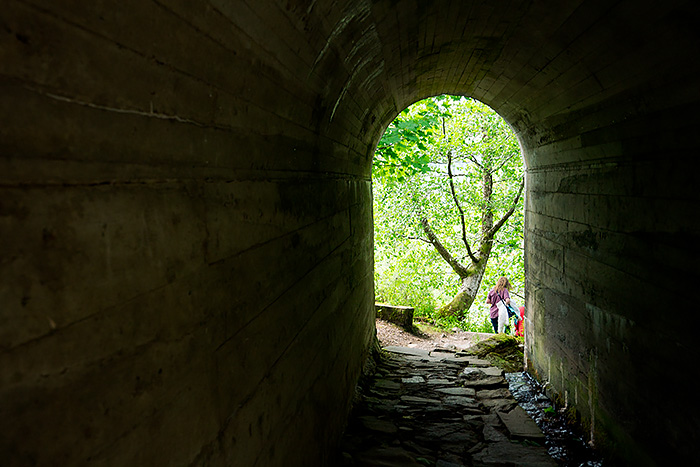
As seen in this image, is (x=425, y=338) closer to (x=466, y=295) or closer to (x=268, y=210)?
(x=466, y=295)

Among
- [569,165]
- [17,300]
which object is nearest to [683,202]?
[569,165]

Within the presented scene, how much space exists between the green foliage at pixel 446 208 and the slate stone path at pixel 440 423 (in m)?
6.89

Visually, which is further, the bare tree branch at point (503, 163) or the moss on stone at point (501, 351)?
the bare tree branch at point (503, 163)

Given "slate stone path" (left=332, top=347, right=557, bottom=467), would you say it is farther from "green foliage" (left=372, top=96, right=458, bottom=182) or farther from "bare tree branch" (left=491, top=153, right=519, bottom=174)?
"bare tree branch" (left=491, top=153, right=519, bottom=174)

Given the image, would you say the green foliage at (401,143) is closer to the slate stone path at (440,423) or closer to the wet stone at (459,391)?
the slate stone path at (440,423)

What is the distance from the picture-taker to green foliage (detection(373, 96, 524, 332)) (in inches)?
587

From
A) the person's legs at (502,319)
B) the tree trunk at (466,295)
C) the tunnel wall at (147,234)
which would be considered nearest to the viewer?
the tunnel wall at (147,234)

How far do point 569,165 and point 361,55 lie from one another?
2.79 metres

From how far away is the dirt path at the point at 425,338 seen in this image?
11.1 metres

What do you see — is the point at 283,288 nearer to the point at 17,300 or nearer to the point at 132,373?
the point at 132,373

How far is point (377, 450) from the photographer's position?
15.6 feet

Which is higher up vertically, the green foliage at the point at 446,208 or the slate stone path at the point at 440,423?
the green foliage at the point at 446,208

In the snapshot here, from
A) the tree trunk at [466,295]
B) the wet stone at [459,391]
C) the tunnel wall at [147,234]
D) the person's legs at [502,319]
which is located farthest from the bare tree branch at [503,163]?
the tunnel wall at [147,234]

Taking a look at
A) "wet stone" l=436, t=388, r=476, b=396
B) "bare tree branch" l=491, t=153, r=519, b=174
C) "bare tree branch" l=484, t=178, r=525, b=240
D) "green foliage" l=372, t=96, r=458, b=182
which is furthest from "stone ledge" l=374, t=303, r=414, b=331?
"bare tree branch" l=491, t=153, r=519, b=174
